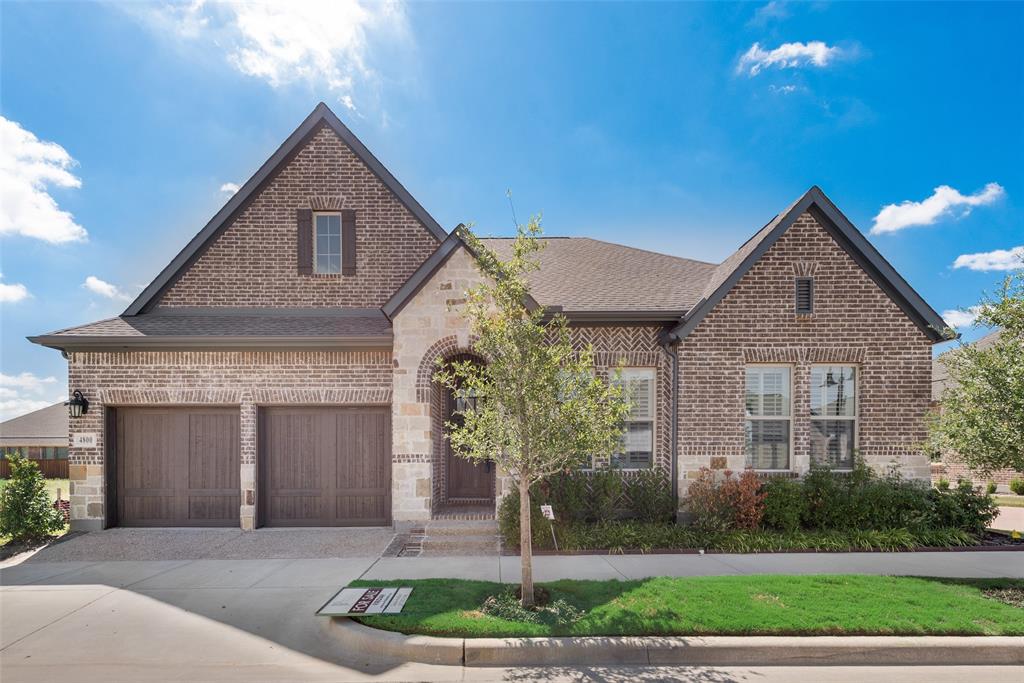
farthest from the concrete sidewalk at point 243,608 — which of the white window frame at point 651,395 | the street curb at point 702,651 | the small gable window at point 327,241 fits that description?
the small gable window at point 327,241

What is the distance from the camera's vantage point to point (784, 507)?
8625 millimetres

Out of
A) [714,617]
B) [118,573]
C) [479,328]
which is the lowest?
[118,573]

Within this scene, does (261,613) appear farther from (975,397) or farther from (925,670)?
(975,397)

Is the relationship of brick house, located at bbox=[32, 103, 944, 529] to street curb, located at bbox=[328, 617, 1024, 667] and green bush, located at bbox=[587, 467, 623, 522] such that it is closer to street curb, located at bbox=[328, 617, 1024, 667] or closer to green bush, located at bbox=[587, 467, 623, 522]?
green bush, located at bbox=[587, 467, 623, 522]

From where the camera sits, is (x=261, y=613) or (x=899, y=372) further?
(x=899, y=372)

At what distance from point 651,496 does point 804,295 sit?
4.94 meters

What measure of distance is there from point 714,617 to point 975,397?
501 centimetres

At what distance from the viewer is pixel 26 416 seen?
109ft

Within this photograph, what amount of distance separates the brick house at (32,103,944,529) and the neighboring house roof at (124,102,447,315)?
3.47 feet

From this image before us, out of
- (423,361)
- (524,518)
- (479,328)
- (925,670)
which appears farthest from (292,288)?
(925,670)

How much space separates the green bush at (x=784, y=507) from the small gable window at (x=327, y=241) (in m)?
9.93

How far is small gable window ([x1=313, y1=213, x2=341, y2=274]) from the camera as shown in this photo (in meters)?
11.1

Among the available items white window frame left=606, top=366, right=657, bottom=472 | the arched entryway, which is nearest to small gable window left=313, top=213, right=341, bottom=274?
the arched entryway

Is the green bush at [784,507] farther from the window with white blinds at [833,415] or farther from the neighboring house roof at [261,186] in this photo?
the neighboring house roof at [261,186]
